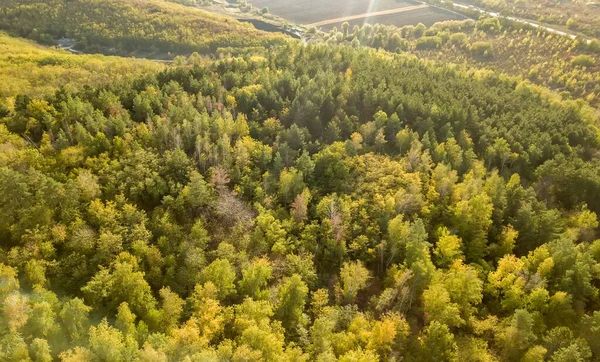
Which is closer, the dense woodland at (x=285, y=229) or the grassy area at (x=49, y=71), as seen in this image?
the dense woodland at (x=285, y=229)

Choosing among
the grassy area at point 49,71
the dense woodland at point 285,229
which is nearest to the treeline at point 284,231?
the dense woodland at point 285,229

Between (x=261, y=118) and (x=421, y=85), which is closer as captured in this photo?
(x=261, y=118)

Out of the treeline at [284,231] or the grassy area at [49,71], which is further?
the grassy area at [49,71]

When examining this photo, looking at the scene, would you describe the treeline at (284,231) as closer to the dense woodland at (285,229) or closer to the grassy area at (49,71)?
the dense woodland at (285,229)

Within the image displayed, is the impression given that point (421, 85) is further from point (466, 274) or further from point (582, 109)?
point (466, 274)

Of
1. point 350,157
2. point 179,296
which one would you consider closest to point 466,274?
point 350,157

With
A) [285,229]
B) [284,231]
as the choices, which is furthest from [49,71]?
[284,231]
